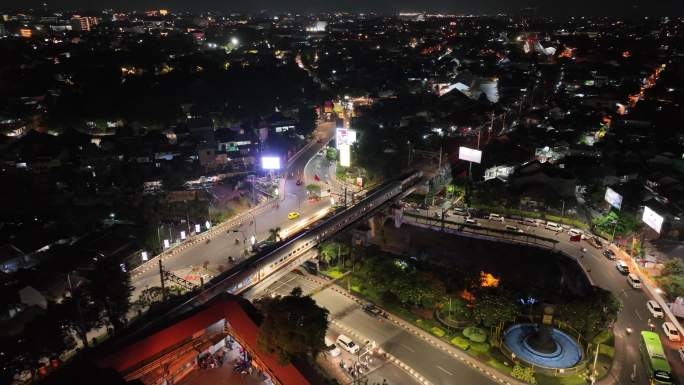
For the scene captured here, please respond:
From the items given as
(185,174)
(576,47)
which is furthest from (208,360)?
(576,47)

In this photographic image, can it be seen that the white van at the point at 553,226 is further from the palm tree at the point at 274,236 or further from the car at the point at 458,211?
the palm tree at the point at 274,236

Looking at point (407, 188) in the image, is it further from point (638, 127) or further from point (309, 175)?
point (638, 127)

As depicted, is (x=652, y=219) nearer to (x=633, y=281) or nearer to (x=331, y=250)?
(x=633, y=281)

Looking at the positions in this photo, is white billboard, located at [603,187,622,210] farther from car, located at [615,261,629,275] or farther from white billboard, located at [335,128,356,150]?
white billboard, located at [335,128,356,150]

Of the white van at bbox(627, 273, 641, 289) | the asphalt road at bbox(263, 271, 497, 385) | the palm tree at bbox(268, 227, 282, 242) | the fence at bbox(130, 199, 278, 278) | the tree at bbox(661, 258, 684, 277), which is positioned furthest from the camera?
the palm tree at bbox(268, 227, 282, 242)

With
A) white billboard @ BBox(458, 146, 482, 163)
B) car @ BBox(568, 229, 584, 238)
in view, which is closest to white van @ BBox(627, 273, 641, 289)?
car @ BBox(568, 229, 584, 238)

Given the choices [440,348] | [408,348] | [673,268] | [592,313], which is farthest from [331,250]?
[673,268]

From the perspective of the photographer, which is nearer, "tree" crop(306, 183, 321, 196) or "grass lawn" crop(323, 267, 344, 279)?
"grass lawn" crop(323, 267, 344, 279)

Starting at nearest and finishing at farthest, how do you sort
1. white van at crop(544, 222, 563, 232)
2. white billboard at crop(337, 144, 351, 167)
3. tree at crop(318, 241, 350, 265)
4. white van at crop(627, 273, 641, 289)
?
1. white van at crop(627, 273, 641, 289)
2. tree at crop(318, 241, 350, 265)
3. white van at crop(544, 222, 563, 232)
4. white billboard at crop(337, 144, 351, 167)
